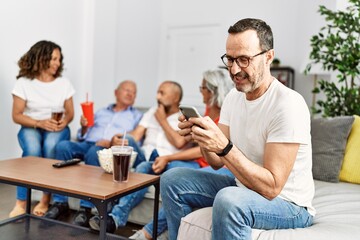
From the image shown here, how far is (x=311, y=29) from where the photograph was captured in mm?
4109

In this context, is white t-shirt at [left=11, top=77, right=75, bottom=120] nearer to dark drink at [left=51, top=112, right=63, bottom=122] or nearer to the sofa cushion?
dark drink at [left=51, top=112, right=63, bottom=122]

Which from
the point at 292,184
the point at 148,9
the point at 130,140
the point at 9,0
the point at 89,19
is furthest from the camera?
the point at 148,9

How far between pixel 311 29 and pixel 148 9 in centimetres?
203

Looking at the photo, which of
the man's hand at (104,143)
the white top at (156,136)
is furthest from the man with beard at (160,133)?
the man's hand at (104,143)

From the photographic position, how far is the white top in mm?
2723

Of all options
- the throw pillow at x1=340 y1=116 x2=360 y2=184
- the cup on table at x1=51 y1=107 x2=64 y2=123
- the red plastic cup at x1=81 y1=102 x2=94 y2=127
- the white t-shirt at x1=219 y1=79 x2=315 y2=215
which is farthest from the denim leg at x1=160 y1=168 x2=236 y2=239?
the red plastic cup at x1=81 y1=102 x2=94 y2=127

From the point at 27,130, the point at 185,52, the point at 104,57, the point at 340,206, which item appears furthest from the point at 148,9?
the point at 340,206

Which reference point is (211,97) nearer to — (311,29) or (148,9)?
(311,29)

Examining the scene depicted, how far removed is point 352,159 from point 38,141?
2.08 m

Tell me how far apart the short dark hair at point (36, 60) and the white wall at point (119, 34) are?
0.45m

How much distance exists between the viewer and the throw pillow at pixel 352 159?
2150mm

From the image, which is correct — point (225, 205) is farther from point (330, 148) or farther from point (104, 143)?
point (104, 143)

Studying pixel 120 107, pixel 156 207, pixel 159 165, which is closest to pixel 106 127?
pixel 120 107

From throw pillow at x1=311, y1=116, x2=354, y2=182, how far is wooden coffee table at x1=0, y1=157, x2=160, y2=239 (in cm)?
97
